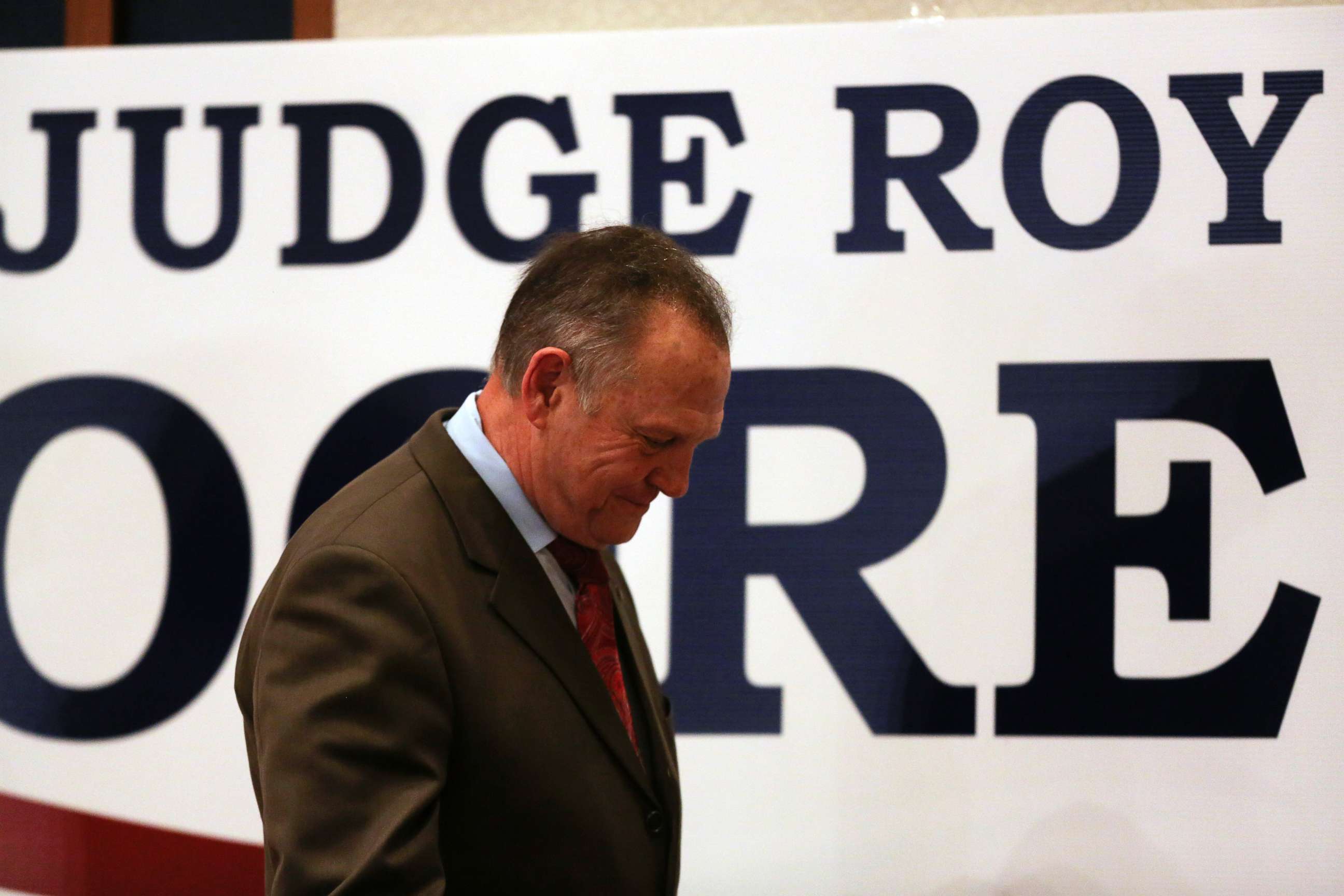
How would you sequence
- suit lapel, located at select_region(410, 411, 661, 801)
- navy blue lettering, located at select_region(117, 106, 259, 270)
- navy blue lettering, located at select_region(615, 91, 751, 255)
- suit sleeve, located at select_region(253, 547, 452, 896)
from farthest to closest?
1. navy blue lettering, located at select_region(117, 106, 259, 270)
2. navy blue lettering, located at select_region(615, 91, 751, 255)
3. suit lapel, located at select_region(410, 411, 661, 801)
4. suit sleeve, located at select_region(253, 547, 452, 896)

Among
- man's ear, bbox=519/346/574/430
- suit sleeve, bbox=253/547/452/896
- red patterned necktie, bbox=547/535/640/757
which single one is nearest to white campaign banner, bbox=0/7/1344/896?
red patterned necktie, bbox=547/535/640/757

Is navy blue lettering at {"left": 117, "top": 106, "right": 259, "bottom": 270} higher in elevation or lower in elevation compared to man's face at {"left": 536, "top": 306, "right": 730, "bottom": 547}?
higher

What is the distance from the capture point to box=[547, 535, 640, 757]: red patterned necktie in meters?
1.32

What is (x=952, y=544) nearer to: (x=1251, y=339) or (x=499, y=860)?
(x=1251, y=339)

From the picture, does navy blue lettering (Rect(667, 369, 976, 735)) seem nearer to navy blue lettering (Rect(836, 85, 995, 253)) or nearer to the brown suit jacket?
navy blue lettering (Rect(836, 85, 995, 253))

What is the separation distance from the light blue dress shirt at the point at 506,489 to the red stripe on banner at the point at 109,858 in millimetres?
1137

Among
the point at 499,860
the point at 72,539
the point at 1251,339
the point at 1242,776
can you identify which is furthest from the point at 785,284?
the point at 72,539

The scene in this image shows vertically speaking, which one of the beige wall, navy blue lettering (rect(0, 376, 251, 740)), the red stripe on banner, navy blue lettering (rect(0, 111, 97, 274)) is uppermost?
the beige wall

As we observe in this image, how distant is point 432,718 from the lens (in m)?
1.09

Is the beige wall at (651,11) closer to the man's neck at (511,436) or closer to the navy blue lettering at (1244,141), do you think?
the navy blue lettering at (1244,141)

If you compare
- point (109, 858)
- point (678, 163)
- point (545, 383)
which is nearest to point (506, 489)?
point (545, 383)

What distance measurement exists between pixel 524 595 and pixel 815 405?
0.95m

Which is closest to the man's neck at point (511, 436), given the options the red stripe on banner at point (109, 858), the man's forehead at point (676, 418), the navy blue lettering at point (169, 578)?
the man's forehead at point (676, 418)

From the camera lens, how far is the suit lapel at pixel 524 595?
120 cm
